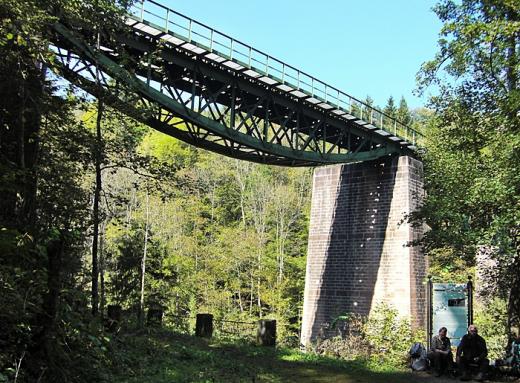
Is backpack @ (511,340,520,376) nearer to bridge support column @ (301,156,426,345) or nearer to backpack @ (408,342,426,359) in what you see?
backpack @ (408,342,426,359)

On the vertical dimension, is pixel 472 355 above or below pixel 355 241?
below

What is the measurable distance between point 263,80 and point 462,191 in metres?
8.15

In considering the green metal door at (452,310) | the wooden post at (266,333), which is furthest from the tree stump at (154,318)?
the green metal door at (452,310)

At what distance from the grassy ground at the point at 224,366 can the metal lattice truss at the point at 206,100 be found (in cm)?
453

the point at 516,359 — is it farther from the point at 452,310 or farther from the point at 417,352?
the point at 417,352

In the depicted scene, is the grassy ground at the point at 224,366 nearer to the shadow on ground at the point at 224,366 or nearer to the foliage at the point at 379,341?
the shadow on ground at the point at 224,366

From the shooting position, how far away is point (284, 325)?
30.5 m

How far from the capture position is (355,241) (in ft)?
71.8

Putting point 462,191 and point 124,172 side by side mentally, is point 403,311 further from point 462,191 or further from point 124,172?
point 124,172

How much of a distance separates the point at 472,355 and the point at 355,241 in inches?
482

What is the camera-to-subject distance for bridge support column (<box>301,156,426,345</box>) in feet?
65.9

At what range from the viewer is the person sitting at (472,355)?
9.59 metres

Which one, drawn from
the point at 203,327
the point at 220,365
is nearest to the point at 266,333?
the point at 203,327

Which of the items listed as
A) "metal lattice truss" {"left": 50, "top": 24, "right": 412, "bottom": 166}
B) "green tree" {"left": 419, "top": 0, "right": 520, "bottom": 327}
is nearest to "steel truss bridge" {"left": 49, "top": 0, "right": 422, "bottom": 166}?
"metal lattice truss" {"left": 50, "top": 24, "right": 412, "bottom": 166}
